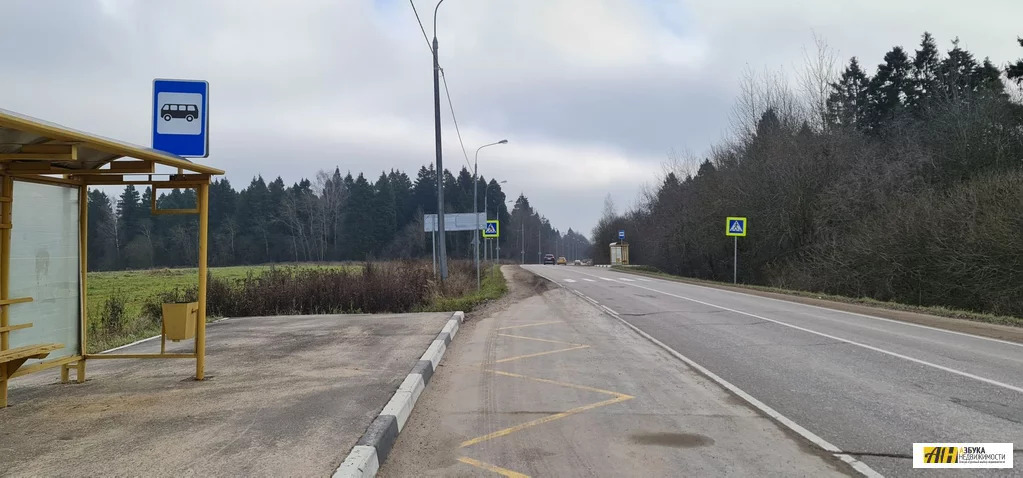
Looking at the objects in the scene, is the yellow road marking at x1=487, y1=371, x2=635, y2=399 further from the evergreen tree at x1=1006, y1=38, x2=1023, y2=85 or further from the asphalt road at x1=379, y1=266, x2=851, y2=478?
the evergreen tree at x1=1006, y1=38, x2=1023, y2=85

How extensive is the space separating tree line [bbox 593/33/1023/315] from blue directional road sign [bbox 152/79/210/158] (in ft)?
64.1

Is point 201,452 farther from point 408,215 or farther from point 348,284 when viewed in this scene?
point 408,215

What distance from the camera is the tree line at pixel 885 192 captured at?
18312 mm

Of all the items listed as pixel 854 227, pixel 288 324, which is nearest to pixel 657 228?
pixel 854 227

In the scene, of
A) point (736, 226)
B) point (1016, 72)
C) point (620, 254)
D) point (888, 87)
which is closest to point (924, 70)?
point (888, 87)

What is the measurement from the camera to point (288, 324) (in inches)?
529

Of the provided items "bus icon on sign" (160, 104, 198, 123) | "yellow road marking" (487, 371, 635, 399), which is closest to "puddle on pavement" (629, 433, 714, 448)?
"yellow road marking" (487, 371, 635, 399)

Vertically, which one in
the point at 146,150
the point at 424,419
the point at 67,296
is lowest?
the point at 424,419

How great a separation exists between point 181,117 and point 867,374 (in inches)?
373

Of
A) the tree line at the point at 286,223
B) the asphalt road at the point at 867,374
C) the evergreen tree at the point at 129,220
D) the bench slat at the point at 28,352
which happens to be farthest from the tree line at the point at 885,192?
the evergreen tree at the point at 129,220

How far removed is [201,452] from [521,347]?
6.47 meters

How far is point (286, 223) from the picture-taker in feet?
256
